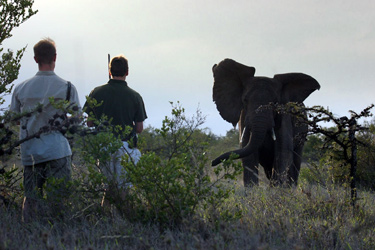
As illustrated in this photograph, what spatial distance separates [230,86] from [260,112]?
151 cm

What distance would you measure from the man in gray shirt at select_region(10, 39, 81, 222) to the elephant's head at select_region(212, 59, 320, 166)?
4.76m

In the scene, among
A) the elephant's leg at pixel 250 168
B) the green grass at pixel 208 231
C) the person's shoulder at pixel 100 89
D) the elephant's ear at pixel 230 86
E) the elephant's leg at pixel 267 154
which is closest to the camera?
the green grass at pixel 208 231

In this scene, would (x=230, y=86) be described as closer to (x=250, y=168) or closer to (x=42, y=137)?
(x=250, y=168)

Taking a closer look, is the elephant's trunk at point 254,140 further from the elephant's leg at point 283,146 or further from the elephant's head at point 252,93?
the elephant's leg at point 283,146

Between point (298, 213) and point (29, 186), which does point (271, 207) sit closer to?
point (298, 213)

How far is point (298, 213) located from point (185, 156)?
170 centimetres

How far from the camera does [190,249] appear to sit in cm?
422

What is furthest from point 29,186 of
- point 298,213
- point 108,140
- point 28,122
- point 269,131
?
point 269,131

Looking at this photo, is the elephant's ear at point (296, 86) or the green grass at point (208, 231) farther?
the elephant's ear at point (296, 86)

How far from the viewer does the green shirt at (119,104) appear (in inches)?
260

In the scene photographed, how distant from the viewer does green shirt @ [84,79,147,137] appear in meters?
6.61

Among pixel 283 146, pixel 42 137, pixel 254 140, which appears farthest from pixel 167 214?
pixel 283 146

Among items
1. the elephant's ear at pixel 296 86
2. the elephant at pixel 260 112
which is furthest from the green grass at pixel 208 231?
the elephant's ear at pixel 296 86

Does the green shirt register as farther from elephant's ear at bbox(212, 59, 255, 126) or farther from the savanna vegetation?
elephant's ear at bbox(212, 59, 255, 126)
